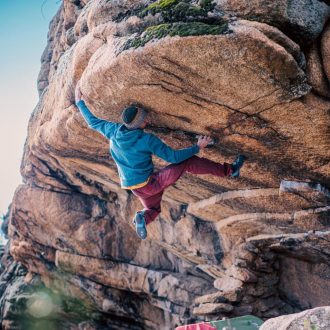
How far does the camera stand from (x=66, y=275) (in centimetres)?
1603

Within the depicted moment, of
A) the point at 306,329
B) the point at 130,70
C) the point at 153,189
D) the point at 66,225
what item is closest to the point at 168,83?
the point at 130,70

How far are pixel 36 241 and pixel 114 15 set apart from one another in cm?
1295

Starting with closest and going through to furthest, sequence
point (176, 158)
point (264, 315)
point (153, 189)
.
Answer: point (176, 158) → point (153, 189) → point (264, 315)

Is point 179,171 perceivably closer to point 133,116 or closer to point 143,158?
point 143,158

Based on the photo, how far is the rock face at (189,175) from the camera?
15.5 ft

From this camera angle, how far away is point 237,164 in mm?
6613

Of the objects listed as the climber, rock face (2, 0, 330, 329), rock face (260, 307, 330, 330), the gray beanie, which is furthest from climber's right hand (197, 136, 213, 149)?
rock face (260, 307, 330, 330)

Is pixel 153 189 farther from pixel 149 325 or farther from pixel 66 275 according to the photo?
pixel 66 275

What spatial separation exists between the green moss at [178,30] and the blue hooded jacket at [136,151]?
1.51 m

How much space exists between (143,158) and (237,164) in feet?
5.87

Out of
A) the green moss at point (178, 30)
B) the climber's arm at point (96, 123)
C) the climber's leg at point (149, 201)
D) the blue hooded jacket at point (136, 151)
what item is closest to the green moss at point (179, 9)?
the green moss at point (178, 30)

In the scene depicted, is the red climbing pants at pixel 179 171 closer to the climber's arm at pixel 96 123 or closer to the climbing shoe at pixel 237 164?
the climbing shoe at pixel 237 164

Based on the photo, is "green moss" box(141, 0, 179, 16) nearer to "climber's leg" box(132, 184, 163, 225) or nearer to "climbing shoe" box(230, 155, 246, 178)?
"climbing shoe" box(230, 155, 246, 178)

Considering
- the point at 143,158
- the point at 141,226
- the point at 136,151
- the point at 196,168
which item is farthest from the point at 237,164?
the point at 141,226
